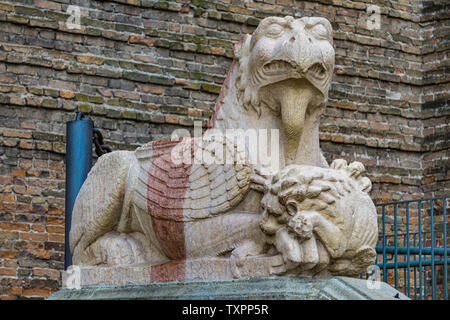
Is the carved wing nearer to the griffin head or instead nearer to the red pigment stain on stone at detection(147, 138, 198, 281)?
the red pigment stain on stone at detection(147, 138, 198, 281)

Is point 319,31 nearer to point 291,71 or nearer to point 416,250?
point 291,71

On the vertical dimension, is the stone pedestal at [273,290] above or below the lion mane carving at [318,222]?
below

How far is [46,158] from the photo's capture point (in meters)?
9.09

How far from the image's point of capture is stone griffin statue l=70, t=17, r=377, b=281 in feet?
16.5

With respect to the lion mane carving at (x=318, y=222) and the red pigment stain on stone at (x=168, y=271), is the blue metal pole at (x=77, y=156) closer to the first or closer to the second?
the red pigment stain on stone at (x=168, y=271)

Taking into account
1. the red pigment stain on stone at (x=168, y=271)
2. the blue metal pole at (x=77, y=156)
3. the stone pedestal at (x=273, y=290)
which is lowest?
the stone pedestal at (x=273, y=290)

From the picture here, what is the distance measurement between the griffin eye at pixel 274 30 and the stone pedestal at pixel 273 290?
52.6 inches

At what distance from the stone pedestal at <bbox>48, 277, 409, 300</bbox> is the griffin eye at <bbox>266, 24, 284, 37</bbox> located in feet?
4.38

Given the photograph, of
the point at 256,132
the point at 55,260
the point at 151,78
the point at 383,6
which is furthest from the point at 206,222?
the point at 383,6

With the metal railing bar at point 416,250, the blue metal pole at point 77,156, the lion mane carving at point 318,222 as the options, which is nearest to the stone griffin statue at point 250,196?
the lion mane carving at point 318,222

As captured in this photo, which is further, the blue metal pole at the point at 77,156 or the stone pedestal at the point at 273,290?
the blue metal pole at the point at 77,156

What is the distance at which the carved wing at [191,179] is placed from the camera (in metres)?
5.36

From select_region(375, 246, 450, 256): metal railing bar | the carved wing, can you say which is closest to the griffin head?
the carved wing

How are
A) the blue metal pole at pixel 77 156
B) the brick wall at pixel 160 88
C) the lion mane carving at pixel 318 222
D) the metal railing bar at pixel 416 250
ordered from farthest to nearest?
the brick wall at pixel 160 88
the metal railing bar at pixel 416 250
the blue metal pole at pixel 77 156
the lion mane carving at pixel 318 222
